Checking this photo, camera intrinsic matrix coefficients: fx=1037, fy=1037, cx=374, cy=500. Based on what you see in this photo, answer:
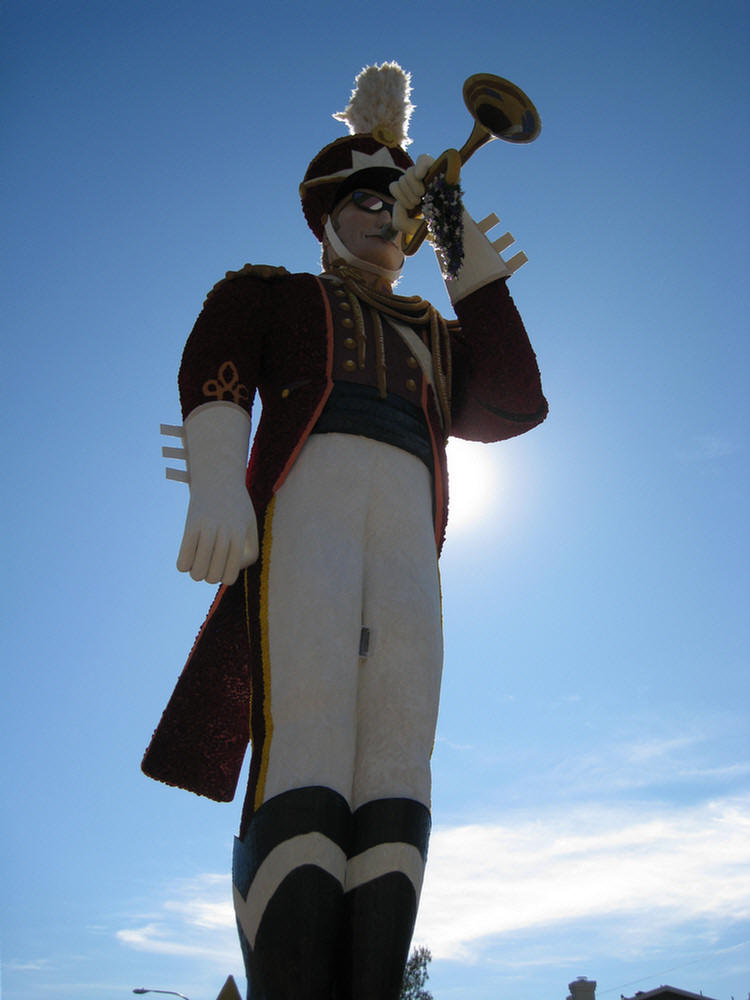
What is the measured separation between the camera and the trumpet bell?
3846 millimetres

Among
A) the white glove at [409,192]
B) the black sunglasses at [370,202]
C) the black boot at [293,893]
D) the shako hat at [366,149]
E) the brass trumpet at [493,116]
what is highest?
the shako hat at [366,149]

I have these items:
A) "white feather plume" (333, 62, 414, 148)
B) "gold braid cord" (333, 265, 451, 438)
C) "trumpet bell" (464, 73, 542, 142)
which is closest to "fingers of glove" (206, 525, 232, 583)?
"gold braid cord" (333, 265, 451, 438)

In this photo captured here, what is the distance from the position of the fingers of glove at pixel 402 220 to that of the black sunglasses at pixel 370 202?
0.29 metres

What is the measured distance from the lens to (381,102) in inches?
205

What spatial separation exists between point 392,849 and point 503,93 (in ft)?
8.85

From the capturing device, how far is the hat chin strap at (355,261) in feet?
14.7

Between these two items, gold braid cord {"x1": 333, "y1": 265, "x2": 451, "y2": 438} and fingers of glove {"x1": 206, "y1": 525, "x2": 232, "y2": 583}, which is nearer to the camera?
fingers of glove {"x1": 206, "y1": 525, "x2": 232, "y2": 583}

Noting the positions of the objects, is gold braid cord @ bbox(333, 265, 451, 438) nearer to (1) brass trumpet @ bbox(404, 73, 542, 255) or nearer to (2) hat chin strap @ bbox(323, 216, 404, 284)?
(2) hat chin strap @ bbox(323, 216, 404, 284)

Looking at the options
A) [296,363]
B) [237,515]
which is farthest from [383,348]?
[237,515]

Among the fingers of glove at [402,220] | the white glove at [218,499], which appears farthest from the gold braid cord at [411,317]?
the white glove at [218,499]

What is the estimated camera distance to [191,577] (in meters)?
3.37

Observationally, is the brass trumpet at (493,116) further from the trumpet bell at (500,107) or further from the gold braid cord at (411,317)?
the gold braid cord at (411,317)

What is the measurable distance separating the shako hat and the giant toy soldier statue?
16 mm

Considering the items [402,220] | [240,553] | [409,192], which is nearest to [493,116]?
[409,192]
